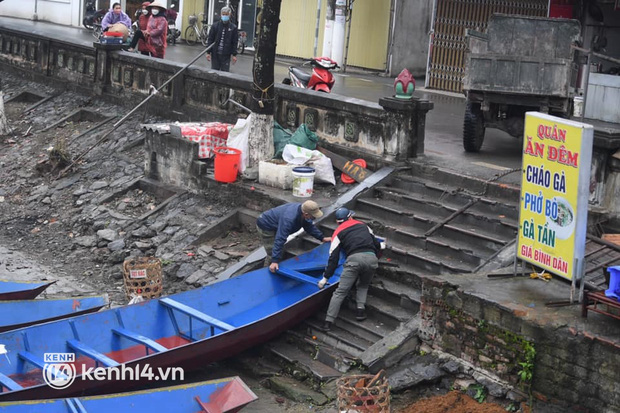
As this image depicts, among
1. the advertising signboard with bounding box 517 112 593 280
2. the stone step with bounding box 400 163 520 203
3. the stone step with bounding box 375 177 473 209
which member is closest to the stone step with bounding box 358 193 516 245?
the stone step with bounding box 375 177 473 209

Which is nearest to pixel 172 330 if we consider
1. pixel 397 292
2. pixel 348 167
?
pixel 397 292

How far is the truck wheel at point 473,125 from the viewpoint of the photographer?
15.1m

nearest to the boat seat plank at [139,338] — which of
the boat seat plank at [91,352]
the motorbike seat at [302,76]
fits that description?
the boat seat plank at [91,352]

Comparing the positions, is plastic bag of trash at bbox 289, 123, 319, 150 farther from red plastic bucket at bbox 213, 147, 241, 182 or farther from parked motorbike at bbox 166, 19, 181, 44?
parked motorbike at bbox 166, 19, 181, 44

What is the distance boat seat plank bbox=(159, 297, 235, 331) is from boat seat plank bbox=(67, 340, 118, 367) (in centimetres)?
112

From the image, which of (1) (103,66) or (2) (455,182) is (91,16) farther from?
(2) (455,182)

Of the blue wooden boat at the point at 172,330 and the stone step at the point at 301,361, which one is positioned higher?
the blue wooden boat at the point at 172,330

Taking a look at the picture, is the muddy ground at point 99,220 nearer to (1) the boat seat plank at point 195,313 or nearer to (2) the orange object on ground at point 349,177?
(1) the boat seat plank at point 195,313

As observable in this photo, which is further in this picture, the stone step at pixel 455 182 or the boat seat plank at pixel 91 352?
the stone step at pixel 455 182

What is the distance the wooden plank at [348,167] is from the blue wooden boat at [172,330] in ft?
6.65

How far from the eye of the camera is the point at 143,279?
1292 centimetres

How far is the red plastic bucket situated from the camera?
15148mm

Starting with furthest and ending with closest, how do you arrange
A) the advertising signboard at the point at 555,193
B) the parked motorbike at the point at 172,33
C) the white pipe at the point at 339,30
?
1. the parked motorbike at the point at 172,33
2. the white pipe at the point at 339,30
3. the advertising signboard at the point at 555,193

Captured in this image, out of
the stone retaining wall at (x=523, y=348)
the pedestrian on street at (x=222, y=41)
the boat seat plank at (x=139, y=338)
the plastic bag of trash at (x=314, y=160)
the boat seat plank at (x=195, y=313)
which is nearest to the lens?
the stone retaining wall at (x=523, y=348)
